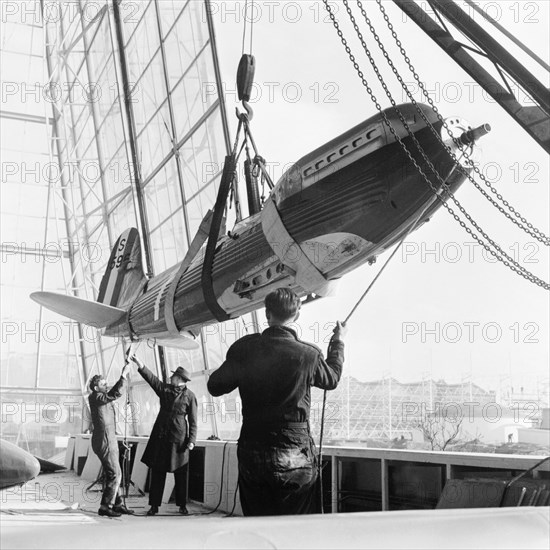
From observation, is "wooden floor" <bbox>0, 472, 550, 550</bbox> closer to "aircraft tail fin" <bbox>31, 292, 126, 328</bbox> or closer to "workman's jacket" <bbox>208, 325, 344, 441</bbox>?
"workman's jacket" <bbox>208, 325, 344, 441</bbox>

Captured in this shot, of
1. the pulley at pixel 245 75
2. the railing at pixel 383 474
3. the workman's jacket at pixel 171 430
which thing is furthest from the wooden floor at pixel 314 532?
the workman's jacket at pixel 171 430

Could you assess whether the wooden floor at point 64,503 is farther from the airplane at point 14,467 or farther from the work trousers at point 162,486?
the airplane at point 14,467

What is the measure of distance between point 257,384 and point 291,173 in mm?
2714

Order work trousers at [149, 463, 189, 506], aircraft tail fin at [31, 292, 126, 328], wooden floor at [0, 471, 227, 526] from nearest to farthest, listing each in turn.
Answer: wooden floor at [0, 471, 227, 526] → work trousers at [149, 463, 189, 506] → aircraft tail fin at [31, 292, 126, 328]

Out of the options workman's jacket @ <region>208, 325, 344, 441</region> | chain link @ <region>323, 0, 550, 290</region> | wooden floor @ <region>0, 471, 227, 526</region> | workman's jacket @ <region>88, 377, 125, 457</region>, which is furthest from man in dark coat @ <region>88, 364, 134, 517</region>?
workman's jacket @ <region>208, 325, 344, 441</region>

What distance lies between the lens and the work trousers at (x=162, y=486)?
19.5 feet

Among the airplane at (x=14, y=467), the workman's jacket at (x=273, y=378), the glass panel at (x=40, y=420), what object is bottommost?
the glass panel at (x=40, y=420)

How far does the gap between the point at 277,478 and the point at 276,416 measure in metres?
0.21

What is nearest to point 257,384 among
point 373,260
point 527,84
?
point 527,84

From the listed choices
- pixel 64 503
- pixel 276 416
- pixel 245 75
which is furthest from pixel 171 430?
pixel 276 416

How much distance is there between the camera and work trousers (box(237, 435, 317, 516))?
92.7 inches

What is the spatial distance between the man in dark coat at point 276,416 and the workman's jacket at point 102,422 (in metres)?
4.03

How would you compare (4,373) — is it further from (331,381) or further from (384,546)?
(384,546)

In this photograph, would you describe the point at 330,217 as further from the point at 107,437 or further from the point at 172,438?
the point at 107,437
